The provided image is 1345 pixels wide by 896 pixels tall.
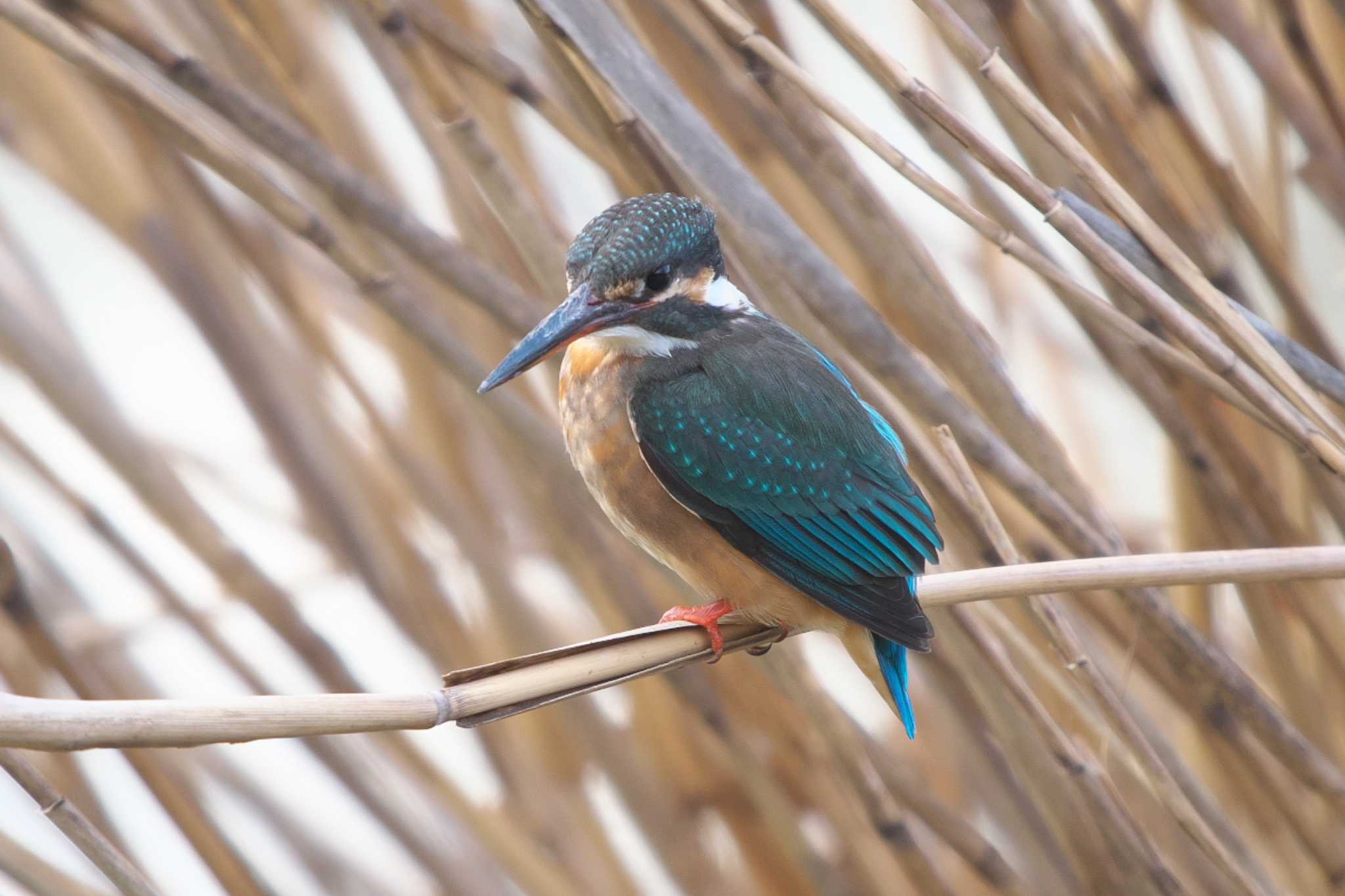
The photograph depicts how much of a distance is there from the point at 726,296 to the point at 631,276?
0.68 ft

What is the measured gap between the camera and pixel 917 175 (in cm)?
117

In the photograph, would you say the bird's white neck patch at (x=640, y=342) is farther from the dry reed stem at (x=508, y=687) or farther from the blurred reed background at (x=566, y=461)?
the dry reed stem at (x=508, y=687)

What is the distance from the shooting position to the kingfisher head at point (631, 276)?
1.15 meters

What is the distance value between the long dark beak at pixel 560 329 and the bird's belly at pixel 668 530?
0.15 meters

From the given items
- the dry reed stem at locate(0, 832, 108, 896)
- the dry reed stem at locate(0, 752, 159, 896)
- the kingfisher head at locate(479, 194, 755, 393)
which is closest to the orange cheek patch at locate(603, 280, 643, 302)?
the kingfisher head at locate(479, 194, 755, 393)

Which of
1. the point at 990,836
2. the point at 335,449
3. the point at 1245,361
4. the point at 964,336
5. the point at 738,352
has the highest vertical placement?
the point at 335,449

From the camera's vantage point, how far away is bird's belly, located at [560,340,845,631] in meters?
1.32

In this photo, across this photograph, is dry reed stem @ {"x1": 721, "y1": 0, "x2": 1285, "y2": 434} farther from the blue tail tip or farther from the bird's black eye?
the blue tail tip

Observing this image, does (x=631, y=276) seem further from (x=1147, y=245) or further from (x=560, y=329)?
(x=1147, y=245)

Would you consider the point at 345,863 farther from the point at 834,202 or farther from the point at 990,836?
the point at 834,202

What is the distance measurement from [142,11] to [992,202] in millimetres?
1015

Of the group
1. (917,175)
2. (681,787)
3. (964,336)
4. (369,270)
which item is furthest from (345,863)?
(917,175)

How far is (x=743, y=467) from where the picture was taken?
1312 millimetres

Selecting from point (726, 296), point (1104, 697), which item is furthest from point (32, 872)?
point (1104, 697)
